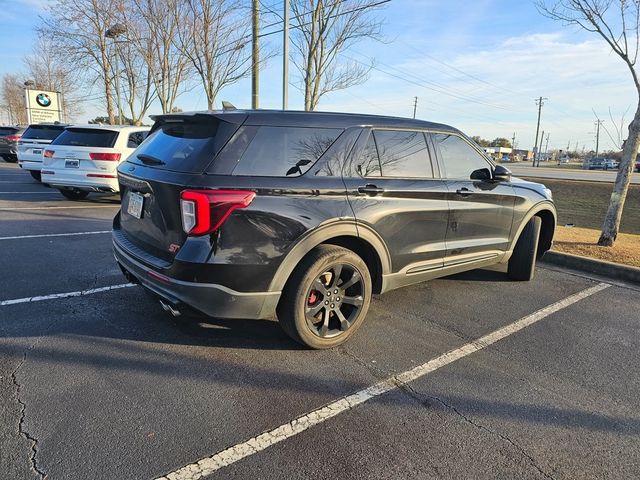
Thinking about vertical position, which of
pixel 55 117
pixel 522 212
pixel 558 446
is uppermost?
pixel 55 117

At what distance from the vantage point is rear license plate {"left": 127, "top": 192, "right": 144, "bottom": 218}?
11.1 ft

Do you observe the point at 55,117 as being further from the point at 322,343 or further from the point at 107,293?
the point at 322,343

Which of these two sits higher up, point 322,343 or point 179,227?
point 179,227

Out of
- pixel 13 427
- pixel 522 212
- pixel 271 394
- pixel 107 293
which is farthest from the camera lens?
pixel 522 212

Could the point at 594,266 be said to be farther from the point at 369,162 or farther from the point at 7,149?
the point at 7,149

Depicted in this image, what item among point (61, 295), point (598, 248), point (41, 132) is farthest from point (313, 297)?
point (41, 132)

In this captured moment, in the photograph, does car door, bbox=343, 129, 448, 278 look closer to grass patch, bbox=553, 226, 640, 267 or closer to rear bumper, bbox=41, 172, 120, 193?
grass patch, bbox=553, 226, 640, 267

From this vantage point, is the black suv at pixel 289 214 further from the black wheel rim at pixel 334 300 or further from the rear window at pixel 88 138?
the rear window at pixel 88 138

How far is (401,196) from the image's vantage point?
12.4 feet

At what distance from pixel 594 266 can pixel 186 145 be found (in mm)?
5556

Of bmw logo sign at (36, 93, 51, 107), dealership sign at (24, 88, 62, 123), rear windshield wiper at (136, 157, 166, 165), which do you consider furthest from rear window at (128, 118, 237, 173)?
bmw logo sign at (36, 93, 51, 107)

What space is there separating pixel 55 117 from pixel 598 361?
36.7 meters

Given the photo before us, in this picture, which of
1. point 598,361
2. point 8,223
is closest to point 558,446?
point 598,361

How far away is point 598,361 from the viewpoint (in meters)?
3.49
